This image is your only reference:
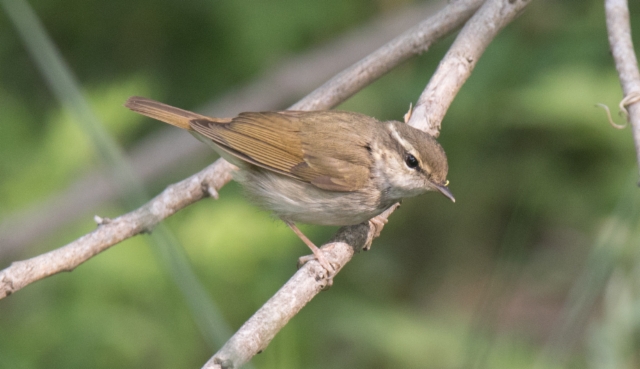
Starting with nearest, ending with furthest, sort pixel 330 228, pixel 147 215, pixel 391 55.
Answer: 1. pixel 147 215
2. pixel 391 55
3. pixel 330 228

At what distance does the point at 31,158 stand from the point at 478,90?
10.4 ft

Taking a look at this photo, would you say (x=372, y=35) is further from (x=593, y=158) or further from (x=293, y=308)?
(x=293, y=308)

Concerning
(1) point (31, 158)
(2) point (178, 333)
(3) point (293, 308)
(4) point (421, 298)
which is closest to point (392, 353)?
(4) point (421, 298)

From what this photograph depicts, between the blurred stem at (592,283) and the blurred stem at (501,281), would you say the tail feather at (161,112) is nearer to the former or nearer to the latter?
the blurred stem at (501,281)

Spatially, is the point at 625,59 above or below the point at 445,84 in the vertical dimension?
below

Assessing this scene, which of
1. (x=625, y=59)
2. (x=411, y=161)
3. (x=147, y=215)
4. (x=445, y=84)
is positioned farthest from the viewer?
(x=411, y=161)

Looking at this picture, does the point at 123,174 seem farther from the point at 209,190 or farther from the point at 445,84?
the point at 445,84

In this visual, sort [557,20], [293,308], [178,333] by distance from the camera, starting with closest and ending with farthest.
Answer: [293,308] → [178,333] → [557,20]

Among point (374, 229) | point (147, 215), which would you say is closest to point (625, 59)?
point (374, 229)

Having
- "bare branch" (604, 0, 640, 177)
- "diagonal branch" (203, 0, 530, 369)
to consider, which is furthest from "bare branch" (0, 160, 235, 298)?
"bare branch" (604, 0, 640, 177)

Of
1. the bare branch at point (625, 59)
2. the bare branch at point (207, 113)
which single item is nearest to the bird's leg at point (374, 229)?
the bare branch at point (625, 59)

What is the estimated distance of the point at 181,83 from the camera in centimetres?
616

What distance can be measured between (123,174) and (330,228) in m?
3.44

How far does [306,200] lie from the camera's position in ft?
12.3
